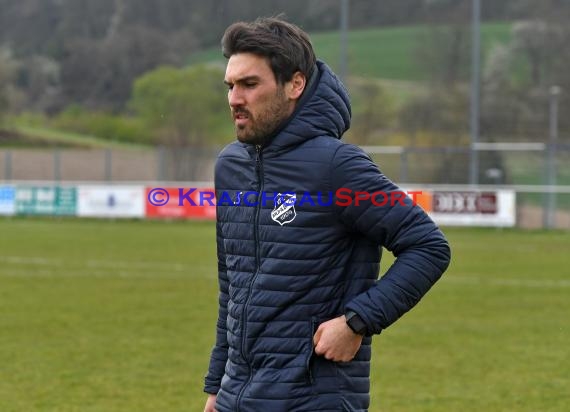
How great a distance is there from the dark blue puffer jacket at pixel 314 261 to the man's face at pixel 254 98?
0.05 meters

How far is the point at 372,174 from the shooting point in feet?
11.7

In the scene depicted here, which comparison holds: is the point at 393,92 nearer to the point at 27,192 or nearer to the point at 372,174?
the point at 27,192

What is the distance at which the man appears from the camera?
3.58m

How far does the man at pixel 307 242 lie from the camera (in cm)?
358

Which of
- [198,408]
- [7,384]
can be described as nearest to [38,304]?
[7,384]

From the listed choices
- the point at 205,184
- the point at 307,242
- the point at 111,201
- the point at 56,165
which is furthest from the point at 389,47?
the point at 307,242

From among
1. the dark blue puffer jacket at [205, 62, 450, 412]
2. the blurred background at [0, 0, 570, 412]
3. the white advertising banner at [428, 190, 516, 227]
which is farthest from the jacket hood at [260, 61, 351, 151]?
the white advertising banner at [428, 190, 516, 227]

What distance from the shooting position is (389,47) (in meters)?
54.4

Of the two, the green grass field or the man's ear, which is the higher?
the man's ear

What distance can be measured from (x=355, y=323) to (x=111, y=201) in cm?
3108

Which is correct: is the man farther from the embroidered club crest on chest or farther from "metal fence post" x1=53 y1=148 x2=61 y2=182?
"metal fence post" x1=53 y1=148 x2=61 y2=182

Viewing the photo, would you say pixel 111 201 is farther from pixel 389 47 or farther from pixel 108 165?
pixel 389 47

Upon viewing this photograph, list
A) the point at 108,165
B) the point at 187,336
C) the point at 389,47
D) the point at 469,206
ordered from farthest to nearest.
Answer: the point at 389,47, the point at 108,165, the point at 469,206, the point at 187,336

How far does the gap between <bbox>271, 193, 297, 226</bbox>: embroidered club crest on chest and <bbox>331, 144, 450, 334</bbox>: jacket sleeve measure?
138 millimetres
